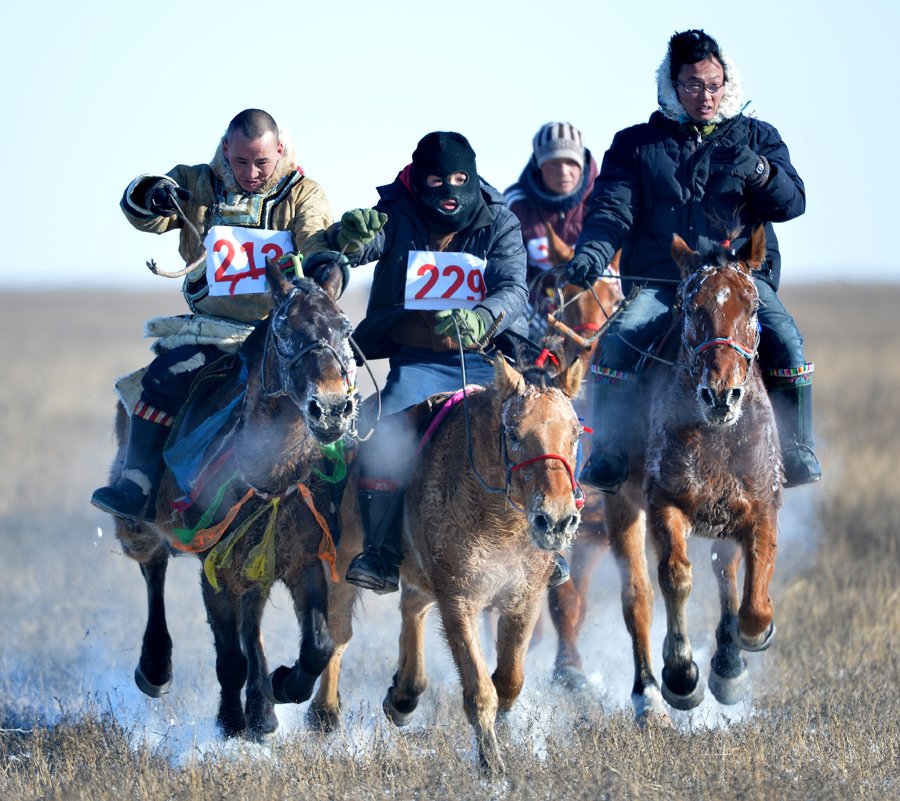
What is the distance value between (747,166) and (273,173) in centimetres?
272

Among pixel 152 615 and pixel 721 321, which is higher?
pixel 721 321

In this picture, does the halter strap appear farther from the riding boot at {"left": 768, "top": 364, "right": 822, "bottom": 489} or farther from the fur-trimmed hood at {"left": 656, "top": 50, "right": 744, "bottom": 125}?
the fur-trimmed hood at {"left": 656, "top": 50, "right": 744, "bottom": 125}

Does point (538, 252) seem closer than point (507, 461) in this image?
No

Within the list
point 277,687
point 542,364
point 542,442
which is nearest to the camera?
point 542,442

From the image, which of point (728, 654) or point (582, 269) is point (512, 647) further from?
point (582, 269)

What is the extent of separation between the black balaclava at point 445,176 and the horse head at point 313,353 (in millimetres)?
832

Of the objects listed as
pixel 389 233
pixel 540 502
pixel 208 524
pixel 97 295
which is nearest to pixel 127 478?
pixel 208 524

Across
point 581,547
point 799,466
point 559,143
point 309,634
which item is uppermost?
point 559,143

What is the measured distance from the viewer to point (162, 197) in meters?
6.59

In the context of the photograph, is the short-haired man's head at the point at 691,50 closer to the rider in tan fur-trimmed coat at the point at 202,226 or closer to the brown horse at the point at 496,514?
the brown horse at the point at 496,514

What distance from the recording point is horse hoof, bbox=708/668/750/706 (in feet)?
22.1

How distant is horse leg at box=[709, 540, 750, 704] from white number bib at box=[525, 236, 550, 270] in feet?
12.7

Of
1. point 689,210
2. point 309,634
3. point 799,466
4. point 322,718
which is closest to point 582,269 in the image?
point 689,210

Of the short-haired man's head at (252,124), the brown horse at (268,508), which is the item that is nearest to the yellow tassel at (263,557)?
the brown horse at (268,508)
